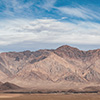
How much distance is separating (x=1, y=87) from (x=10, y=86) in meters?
7.84

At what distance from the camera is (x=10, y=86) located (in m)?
177

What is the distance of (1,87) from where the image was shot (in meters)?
171
